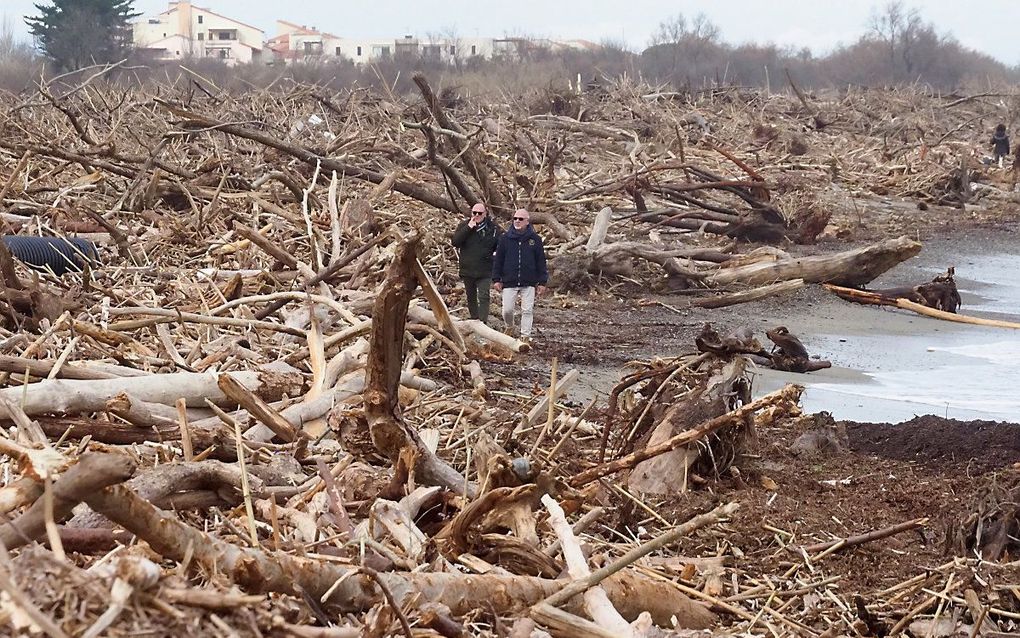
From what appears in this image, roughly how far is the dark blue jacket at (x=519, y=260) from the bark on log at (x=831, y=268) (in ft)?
12.2

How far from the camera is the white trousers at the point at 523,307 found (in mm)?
10602

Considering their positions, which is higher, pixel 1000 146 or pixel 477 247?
pixel 1000 146

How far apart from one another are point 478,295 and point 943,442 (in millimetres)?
5027

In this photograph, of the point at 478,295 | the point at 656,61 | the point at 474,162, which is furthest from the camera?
the point at 656,61

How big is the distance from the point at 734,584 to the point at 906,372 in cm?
611

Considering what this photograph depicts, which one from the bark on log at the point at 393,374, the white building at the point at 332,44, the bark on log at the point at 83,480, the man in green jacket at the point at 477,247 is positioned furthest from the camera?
the white building at the point at 332,44

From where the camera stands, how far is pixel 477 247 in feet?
35.3

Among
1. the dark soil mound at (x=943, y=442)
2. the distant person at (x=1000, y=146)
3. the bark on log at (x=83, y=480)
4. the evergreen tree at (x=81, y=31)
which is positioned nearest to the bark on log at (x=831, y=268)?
the dark soil mound at (x=943, y=442)

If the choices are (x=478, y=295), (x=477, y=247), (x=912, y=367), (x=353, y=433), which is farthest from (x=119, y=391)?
(x=912, y=367)

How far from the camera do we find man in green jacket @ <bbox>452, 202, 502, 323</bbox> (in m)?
10.7

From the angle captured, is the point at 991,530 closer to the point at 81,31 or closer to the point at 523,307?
the point at 523,307

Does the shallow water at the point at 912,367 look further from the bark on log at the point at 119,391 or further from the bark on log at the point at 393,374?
the bark on log at the point at 393,374

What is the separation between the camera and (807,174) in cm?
2508

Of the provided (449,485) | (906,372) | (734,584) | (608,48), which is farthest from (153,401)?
(608,48)
